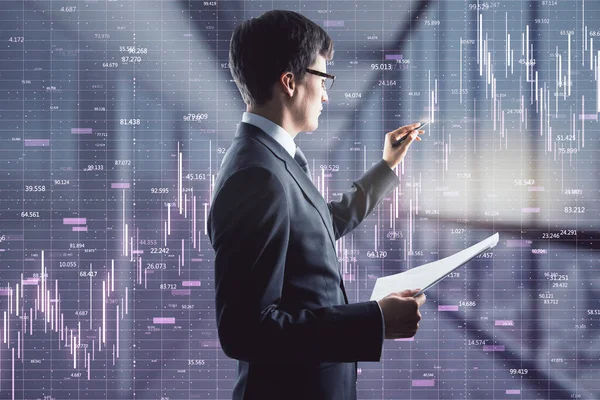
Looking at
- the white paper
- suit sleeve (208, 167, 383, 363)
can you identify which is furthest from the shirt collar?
the white paper

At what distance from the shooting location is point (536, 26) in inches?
67.5

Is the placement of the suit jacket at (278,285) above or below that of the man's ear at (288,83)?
below

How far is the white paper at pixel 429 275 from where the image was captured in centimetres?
97

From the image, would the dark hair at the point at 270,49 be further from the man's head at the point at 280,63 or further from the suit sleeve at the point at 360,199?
the suit sleeve at the point at 360,199

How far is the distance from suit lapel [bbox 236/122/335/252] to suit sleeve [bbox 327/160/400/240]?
36 centimetres

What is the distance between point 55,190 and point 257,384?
119cm

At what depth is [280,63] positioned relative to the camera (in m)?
0.94

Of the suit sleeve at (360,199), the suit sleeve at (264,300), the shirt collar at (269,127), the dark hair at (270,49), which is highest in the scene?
the dark hair at (270,49)

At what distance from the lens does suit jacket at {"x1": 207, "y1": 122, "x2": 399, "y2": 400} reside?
81cm

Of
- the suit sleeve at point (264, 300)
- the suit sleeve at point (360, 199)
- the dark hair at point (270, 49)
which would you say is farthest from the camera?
the suit sleeve at point (360, 199)

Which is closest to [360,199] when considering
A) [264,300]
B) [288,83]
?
[288,83]

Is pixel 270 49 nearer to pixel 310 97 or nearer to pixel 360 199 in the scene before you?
pixel 310 97

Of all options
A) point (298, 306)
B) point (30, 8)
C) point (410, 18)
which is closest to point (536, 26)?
point (410, 18)

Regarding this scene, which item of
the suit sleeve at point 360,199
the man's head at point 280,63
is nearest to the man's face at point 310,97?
the man's head at point 280,63
